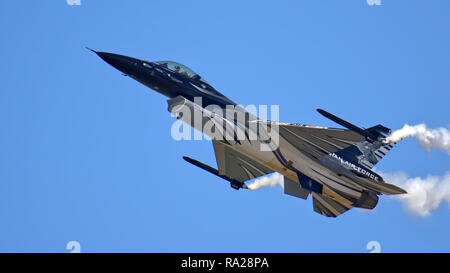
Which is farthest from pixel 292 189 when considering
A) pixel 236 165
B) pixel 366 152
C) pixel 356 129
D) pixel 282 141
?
pixel 356 129

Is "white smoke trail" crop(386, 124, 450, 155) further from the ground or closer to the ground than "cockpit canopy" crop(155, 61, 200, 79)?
closer to the ground

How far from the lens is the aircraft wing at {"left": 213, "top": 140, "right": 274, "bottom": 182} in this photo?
27484 mm

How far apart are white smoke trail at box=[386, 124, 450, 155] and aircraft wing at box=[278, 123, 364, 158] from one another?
6.85 feet

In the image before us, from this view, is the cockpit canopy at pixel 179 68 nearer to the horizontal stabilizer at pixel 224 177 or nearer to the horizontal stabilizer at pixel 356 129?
the horizontal stabilizer at pixel 224 177

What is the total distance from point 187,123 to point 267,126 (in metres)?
2.90

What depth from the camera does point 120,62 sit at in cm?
2523

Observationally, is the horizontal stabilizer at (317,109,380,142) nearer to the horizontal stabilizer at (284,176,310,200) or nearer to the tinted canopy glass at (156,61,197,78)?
the horizontal stabilizer at (284,176,310,200)

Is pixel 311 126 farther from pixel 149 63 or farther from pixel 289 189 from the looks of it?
pixel 149 63

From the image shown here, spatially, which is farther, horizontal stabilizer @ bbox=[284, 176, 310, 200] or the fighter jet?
horizontal stabilizer @ bbox=[284, 176, 310, 200]

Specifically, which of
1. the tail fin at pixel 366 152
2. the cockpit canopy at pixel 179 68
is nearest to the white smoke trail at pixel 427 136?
the tail fin at pixel 366 152

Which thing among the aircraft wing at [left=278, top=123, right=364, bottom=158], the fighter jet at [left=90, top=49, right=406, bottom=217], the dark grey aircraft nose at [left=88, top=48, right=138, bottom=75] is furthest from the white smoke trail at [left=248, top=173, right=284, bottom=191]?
the dark grey aircraft nose at [left=88, top=48, right=138, bottom=75]

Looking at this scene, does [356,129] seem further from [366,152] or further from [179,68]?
[179,68]
